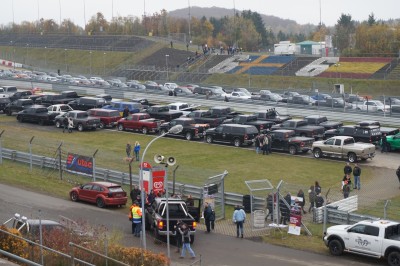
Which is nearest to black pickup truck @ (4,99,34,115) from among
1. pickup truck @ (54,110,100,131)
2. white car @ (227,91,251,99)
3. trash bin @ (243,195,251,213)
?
pickup truck @ (54,110,100,131)

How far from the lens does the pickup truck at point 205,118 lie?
51031 mm

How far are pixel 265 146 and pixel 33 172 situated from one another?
14.5 m

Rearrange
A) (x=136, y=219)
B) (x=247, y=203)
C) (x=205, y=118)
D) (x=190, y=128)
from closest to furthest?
(x=136, y=219), (x=247, y=203), (x=190, y=128), (x=205, y=118)

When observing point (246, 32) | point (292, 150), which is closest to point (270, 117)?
point (292, 150)

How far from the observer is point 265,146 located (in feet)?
140

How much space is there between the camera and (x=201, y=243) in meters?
24.9

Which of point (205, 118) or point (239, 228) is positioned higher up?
point (205, 118)

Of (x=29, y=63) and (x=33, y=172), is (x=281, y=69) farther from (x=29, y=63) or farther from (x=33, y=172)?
(x=33, y=172)

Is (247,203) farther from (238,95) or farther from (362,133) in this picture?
(238,95)

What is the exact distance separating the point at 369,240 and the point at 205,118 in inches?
1193

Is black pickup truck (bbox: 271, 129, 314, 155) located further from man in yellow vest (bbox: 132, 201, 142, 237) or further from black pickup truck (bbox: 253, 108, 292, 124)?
man in yellow vest (bbox: 132, 201, 142, 237)

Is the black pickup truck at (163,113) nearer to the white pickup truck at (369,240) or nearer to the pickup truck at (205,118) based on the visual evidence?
the pickup truck at (205,118)

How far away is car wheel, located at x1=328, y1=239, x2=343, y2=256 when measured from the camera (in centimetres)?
2309

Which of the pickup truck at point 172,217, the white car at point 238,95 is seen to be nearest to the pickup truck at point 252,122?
the white car at point 238,95
